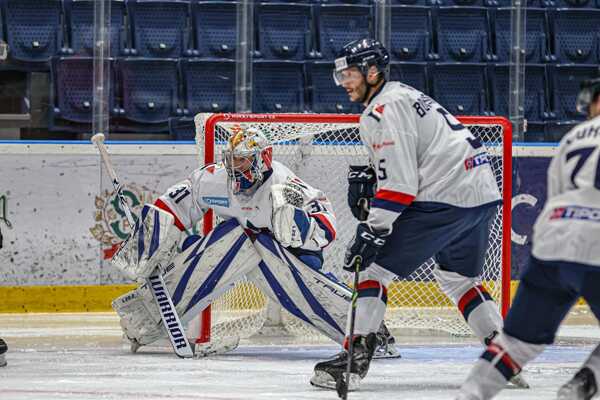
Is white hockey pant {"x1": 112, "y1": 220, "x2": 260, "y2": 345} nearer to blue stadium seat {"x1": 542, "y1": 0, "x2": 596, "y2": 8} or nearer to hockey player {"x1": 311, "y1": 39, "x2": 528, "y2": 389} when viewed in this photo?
hockey player {"x1": 311, "y1": 39, "x2": 528, "y2": 389}

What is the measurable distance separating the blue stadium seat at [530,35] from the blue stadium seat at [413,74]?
0.53m

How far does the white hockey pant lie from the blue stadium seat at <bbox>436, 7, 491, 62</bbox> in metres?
4.15

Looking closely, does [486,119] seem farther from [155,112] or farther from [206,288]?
[155,112]

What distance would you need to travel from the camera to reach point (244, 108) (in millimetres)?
8672

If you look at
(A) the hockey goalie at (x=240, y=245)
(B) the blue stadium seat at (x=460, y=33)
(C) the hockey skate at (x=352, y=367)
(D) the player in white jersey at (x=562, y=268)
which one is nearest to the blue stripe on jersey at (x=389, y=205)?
(C) the hockey skate at (x=352, y=367)

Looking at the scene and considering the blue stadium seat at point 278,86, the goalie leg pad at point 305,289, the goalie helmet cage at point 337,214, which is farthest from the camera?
the blue stadium seat at point 278,86

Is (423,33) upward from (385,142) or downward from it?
upward

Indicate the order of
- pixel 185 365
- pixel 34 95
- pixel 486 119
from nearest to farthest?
pixel 185 365 → pixel 486 119 → pixel 34 95

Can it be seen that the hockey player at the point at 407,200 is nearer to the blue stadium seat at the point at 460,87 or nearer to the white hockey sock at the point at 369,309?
the white hockey sock at the point at 369,309

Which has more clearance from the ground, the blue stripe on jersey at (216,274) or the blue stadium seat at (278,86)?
the blue stadium seat at (278,86)

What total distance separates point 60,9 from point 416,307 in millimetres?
3182

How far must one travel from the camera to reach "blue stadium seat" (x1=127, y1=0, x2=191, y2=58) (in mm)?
8883

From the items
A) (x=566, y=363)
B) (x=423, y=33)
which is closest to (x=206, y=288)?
(x=566, y=363)

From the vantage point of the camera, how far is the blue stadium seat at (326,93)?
Result: 906 centimetres
